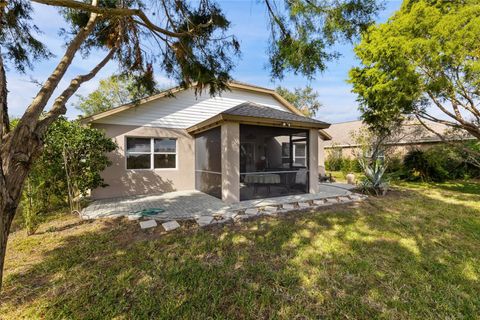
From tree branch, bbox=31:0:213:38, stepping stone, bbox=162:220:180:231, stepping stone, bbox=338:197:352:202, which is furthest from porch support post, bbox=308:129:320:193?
tree branch, bbox=31:0:213:38

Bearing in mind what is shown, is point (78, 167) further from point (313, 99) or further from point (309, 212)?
point (313, 99)

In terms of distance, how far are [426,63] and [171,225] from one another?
37.0 ft

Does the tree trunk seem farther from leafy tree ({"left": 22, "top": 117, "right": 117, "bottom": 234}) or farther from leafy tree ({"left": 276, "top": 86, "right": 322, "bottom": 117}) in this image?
leafy tree ({"left": 276, "top": 86, "right": 322, "bottom": 117})

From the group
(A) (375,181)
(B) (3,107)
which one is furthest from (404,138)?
(B) (3,107)

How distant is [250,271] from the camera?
3.32m

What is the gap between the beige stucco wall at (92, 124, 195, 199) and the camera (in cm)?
889

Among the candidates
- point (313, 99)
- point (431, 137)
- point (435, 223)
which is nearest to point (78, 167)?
point (435, 223)

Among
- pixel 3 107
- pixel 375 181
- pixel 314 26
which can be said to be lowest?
pixel 375 181

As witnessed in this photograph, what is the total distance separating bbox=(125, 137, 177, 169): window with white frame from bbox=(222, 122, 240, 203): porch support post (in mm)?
3980

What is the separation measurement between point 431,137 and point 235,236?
18036mm

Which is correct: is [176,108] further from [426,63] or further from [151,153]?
[426,63]

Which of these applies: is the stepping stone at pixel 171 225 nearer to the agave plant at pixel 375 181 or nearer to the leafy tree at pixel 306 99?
the agave plant at pixel 375 181

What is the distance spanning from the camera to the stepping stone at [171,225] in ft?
16.8

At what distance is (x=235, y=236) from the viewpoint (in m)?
4.68
